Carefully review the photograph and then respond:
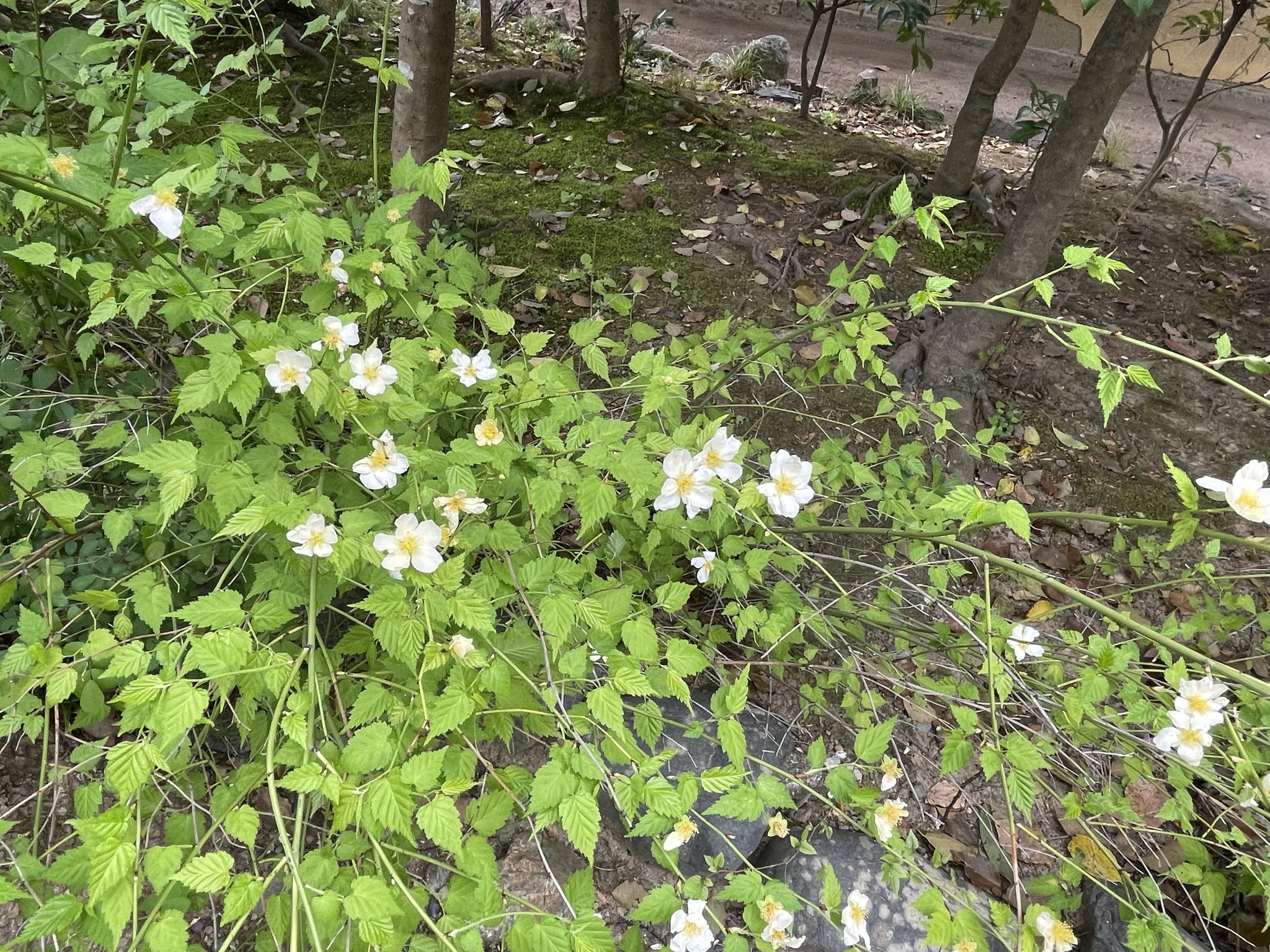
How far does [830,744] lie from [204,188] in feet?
7.18

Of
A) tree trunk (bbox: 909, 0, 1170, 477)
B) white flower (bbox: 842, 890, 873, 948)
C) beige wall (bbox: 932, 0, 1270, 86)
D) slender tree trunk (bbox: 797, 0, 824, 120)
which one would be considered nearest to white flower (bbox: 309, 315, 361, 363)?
white flower (bbox: 842, 890, 873, 948)

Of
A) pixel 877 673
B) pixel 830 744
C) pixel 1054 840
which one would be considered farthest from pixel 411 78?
pixel 1054 840

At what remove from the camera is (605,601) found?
4.63 feet

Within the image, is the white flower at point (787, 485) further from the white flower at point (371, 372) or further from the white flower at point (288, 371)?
the white flower at point (288, 371)

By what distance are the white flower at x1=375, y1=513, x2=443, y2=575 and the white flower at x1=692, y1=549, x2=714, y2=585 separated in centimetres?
65

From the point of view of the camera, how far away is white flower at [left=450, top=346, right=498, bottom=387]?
1536 mm

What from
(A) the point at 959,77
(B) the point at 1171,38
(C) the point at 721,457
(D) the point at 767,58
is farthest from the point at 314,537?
(B) the point at 1171,38

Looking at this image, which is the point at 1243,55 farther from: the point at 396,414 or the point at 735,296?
the point at 396,414

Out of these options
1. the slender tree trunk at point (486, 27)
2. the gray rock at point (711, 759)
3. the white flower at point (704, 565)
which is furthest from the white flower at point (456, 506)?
the slender tree trunk at point (486, 27)

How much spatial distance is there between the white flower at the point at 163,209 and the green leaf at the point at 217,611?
0.61m

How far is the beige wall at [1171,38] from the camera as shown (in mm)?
8250

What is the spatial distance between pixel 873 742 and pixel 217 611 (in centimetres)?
122

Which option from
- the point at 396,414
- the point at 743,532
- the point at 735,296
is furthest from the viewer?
the point at 735,296

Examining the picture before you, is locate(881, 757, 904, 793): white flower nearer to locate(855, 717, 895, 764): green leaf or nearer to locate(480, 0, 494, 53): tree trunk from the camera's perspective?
locate(855, 717, 895, 764): green leaf
